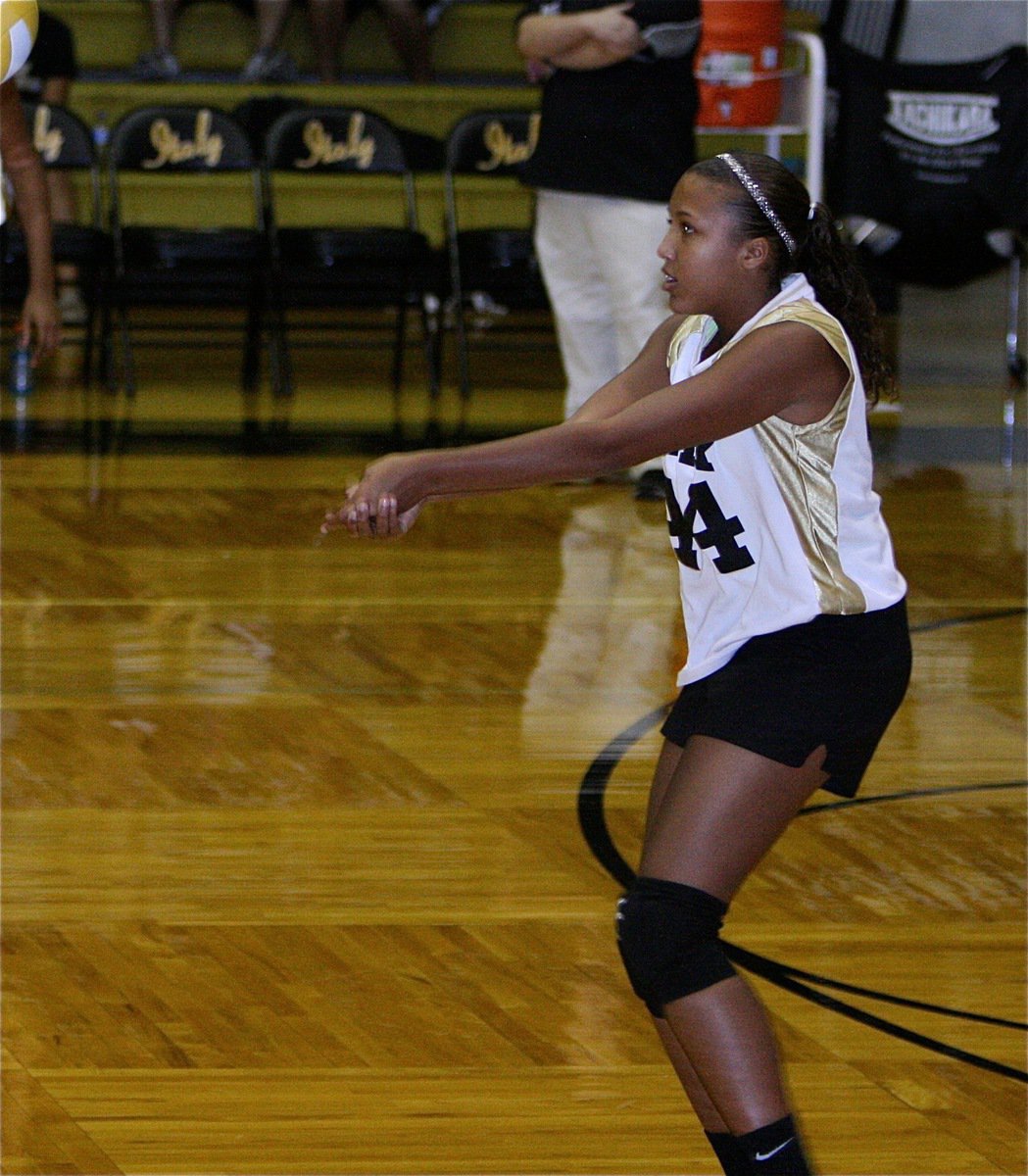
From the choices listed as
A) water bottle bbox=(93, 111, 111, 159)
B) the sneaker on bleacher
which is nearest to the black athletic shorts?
water bottle bbox=(93, 111, 111, 159)

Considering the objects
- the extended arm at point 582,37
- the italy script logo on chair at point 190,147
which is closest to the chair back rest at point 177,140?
the italy script logo on chair at point 190,147

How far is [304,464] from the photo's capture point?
671cm

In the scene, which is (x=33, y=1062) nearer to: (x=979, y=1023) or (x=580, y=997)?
(x=580, y=997)

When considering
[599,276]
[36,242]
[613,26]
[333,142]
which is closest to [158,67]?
[333,142]

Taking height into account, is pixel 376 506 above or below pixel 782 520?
above

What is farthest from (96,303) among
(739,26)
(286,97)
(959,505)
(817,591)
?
(817,591)

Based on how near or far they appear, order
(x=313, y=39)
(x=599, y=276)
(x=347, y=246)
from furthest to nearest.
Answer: (x=313, y=39) → (x=347, y=246) → (x=599, y=276)

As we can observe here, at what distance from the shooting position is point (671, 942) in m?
2.08

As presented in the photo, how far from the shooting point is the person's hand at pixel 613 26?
591cm

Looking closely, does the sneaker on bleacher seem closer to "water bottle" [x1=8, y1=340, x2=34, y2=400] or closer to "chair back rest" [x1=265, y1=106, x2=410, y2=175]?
"chair back rest" [x1=265, y1=106, x2=410, y2=175]

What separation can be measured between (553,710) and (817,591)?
6.55ft

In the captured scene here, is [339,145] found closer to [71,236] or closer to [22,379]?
[71,236]

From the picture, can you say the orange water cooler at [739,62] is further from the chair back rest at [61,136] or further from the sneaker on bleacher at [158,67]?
the sneaker on bleacher at [158,67]

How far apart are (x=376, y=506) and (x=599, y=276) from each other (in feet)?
15.0
